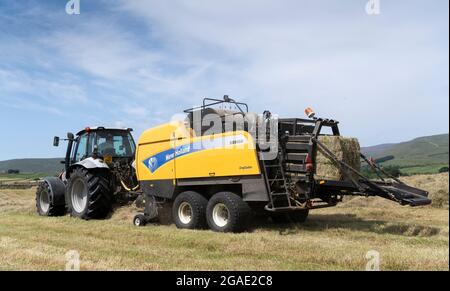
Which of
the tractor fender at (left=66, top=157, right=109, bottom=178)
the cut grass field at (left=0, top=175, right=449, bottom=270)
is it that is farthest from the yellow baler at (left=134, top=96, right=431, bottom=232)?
the tractor fender at (left=66, top=157, right=109, bottom=178)

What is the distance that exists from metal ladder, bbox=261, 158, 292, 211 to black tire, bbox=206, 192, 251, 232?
1.73ft

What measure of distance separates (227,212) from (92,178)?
4.10 meters

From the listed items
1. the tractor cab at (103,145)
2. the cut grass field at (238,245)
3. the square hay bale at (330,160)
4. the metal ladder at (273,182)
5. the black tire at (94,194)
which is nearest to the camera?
the cut grass field at (238,245)

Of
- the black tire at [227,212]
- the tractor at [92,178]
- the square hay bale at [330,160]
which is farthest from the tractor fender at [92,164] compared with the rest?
the square hay bale at [330,160]

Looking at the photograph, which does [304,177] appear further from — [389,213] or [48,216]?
[48,216]

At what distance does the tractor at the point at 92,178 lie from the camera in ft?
36.2

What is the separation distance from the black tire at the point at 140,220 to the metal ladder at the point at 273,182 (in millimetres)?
3168

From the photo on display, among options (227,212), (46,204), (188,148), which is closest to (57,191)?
(46,204)

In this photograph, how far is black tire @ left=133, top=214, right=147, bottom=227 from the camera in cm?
989

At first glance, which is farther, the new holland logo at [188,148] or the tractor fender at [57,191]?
the tractor fender at [57,191]

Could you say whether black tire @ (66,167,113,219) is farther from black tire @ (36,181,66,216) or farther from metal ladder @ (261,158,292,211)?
metal ladder @ (261,158,292,211)

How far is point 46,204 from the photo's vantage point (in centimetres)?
1289

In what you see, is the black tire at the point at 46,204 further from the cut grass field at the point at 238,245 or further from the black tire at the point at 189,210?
the black tire at the point at 189,210
